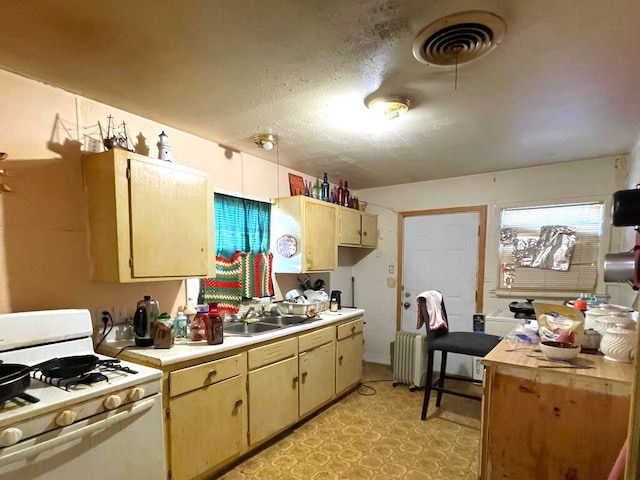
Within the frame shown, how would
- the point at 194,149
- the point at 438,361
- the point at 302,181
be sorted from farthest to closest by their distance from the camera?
the point at 438,361 < the point at 302,181 < the point at 194,149

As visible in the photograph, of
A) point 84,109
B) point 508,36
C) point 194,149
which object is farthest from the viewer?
point 194,149

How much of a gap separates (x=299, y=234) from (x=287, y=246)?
0.18 m

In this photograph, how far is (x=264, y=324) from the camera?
283cm

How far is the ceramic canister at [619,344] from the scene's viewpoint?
161 cm

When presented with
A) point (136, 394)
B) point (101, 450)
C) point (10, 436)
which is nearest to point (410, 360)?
point (136, 394)

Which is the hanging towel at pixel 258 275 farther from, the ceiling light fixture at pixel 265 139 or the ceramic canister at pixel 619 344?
the ceramic canister at pixel 619 344

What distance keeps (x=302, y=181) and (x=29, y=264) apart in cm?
248

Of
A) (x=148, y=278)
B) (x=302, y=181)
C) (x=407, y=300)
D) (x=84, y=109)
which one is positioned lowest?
(x=407, y=300)

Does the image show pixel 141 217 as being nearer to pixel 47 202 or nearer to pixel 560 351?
pixel 47 202

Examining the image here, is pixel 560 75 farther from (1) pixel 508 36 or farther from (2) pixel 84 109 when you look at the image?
(2) pixel 84 109

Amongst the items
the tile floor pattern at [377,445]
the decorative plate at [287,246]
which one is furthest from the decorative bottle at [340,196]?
the tile floor pattern at [377,445]

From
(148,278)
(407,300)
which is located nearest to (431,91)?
(148,278)

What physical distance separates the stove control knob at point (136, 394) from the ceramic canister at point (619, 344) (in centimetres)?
234

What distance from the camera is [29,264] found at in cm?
177
